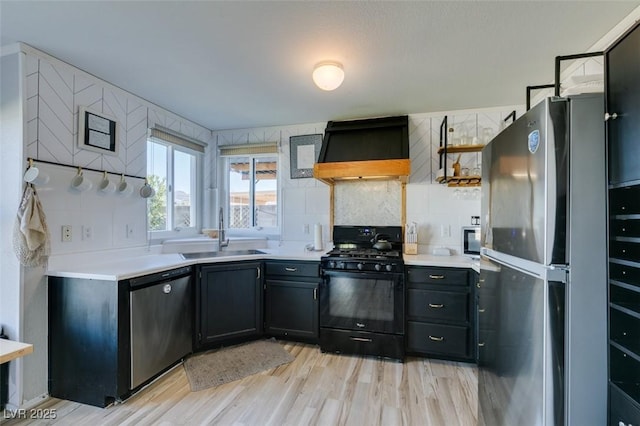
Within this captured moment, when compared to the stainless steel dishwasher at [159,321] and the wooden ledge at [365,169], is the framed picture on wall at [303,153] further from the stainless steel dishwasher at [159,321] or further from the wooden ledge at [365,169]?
the stainless steel dishwasher at [159,321]

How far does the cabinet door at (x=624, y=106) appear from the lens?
827 millimetres

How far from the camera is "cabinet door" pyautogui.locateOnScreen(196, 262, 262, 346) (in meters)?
2.61

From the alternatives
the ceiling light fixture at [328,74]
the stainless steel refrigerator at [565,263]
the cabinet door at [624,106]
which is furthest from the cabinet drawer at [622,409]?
the ceiling light fixture at [328,74]

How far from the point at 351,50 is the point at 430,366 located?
2544 millimetres

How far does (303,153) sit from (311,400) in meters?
2.46

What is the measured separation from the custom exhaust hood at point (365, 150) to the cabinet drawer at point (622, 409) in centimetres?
200

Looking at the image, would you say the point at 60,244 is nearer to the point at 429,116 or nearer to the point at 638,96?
the point at 638,96

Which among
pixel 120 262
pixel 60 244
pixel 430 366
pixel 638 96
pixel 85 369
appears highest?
pixel 638 96

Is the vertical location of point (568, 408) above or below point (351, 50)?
below

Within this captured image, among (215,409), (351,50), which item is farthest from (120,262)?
(351,50)

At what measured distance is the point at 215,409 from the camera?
6.20 ft

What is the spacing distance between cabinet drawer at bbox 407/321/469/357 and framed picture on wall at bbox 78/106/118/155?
116 inches

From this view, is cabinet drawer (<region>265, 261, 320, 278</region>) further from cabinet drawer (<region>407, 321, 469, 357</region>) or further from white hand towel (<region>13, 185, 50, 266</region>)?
white hand towel (<region>13, 185, 50, 266</region>)

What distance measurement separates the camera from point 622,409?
88cm
